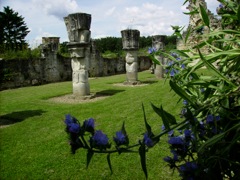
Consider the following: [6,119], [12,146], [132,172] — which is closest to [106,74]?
[6,119]

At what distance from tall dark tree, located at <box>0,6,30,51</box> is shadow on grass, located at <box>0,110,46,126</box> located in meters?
17.5

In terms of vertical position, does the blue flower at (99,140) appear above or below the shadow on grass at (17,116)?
above

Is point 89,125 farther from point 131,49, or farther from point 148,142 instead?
point 131,49

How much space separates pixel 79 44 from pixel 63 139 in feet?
14.6

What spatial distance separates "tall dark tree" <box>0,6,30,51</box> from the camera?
24.0 metres

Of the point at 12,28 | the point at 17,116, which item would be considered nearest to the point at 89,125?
the point at 17,116

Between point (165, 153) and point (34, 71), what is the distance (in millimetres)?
11962

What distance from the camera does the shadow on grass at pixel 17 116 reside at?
649 cm

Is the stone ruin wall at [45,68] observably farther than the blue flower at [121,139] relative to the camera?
Yes

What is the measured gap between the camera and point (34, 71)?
14469 millimetres

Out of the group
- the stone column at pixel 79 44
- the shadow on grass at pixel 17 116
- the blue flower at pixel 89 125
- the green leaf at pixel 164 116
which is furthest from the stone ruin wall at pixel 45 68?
the green leaf at pixel 164 116

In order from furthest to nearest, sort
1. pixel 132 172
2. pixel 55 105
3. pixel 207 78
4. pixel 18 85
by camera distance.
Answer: pixel 18 85
pixel 55 105
pixel 132 172
pixel 207 78

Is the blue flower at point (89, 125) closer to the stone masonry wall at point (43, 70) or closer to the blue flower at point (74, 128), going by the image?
the blue flower at point (74, 128)

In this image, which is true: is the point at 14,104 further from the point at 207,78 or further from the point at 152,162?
the point at 207,78
